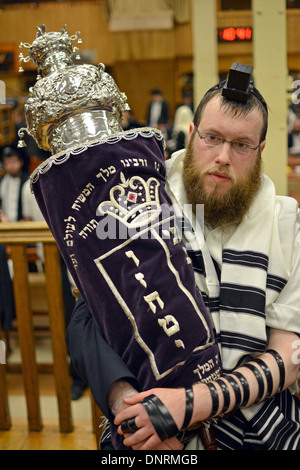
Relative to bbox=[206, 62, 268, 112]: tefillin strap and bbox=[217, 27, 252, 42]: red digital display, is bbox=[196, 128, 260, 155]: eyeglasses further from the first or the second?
bbox=[217, 27, 252, 42]: red digital display

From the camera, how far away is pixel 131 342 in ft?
4.07

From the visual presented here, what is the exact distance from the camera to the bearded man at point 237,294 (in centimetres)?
127

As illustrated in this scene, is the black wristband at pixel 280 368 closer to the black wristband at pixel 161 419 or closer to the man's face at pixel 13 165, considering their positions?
the black wristband at pixel 161 419

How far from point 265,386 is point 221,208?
52 centimetres

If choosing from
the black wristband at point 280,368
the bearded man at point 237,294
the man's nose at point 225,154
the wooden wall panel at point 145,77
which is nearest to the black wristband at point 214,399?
the bearded man at point 237,294

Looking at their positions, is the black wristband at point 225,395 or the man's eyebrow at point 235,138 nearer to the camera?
the black wristband at point 225,395

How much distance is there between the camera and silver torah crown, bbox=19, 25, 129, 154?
1.39 meters

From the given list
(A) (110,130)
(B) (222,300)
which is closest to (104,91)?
(A) (110,130)

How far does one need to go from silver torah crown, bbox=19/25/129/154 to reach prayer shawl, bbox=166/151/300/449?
0.29 m

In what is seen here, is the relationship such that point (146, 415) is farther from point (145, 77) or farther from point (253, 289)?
point (145, 77)

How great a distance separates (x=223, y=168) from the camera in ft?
4.71

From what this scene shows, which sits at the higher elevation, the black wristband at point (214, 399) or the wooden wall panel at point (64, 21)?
the wooden wall panel at point (64, 21)

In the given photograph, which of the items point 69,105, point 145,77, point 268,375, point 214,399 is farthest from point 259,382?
point 145,77

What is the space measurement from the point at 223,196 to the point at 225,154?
127 mm
